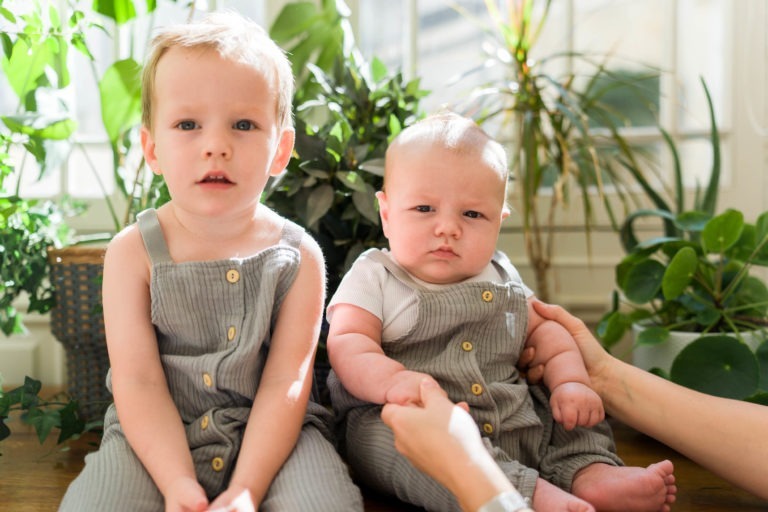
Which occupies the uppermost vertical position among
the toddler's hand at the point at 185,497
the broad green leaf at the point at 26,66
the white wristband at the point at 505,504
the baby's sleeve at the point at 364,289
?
the broad green leaf at the point at 26,66

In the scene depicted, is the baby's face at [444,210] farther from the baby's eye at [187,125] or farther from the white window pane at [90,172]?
the white window pane at [90,172]

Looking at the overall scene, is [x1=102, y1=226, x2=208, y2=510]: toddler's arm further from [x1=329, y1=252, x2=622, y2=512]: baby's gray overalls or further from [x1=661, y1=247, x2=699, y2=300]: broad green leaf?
[x1=661, y1=247, x2=699, y2=300]: broad green leaf

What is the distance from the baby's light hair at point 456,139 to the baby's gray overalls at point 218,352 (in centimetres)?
26

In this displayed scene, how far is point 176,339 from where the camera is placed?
1164 millimetres

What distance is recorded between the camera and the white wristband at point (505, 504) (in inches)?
35.8

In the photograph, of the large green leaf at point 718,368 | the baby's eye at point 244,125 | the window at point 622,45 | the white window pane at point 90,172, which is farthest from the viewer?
the white window pane at point 90,172

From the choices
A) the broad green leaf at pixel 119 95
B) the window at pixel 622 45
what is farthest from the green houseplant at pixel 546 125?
the broad green leaf at pixel 119 95

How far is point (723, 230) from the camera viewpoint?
151cm

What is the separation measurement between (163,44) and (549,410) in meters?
0.80

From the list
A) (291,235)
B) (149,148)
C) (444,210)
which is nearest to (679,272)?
(444,210)

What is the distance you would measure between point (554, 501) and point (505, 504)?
133mm

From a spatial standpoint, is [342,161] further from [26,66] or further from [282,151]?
[26,66]

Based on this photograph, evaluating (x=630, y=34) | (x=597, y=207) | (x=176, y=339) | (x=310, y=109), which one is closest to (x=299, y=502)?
(x=176, y=339)

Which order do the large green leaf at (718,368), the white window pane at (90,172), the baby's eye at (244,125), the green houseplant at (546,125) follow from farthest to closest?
the white window pane at (90,172), the green houseplant at (546,125), the large green leaf at (718,368), the baby's eye at (244,125)
